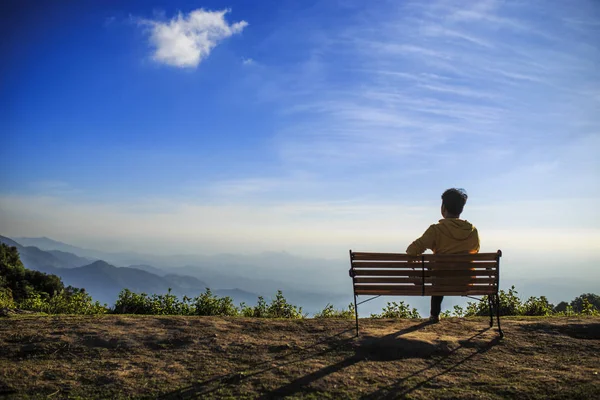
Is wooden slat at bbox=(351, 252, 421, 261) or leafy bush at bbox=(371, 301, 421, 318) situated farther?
leafy bush at bbox=(371, 301, 421, 318)

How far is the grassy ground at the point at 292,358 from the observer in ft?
14.0

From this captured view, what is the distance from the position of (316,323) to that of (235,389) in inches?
118

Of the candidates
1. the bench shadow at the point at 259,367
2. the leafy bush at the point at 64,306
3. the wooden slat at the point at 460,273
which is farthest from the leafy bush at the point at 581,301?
the leafy bush at the point at 64,306

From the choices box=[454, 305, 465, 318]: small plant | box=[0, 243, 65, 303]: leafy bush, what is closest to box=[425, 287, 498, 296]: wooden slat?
box=[454, 305, 465, 318]: small plant

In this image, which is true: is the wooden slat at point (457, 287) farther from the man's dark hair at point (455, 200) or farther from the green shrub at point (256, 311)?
the green shrub at point (256, 311)

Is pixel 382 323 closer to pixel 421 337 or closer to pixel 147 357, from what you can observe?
Answer: pixel 421 337

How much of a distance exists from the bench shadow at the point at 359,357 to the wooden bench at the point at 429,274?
2.03 ft

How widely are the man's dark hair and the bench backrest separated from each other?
1084 mm

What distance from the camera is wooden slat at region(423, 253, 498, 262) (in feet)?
20.7

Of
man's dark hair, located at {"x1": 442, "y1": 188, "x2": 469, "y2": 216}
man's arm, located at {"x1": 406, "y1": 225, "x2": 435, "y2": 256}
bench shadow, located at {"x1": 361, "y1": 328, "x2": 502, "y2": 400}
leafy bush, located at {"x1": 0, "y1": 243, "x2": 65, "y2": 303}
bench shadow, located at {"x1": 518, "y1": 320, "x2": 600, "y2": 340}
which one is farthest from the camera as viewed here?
leafy bush, located at {"x1": 0, "y1": 243, "x2": 65, "y2": 303}

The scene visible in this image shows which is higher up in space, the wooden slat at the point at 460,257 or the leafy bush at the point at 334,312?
the wooden slat at the point at 460,257

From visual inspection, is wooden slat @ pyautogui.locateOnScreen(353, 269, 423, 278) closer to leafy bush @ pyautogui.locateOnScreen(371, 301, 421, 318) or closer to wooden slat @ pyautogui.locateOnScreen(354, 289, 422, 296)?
wooden slat @ pyautogui.locateOnScreen(354, 289, 422, 296)

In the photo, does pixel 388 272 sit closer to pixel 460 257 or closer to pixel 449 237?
pixel 460 257

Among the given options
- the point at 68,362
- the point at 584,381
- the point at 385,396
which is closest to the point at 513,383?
the point at 584,381
